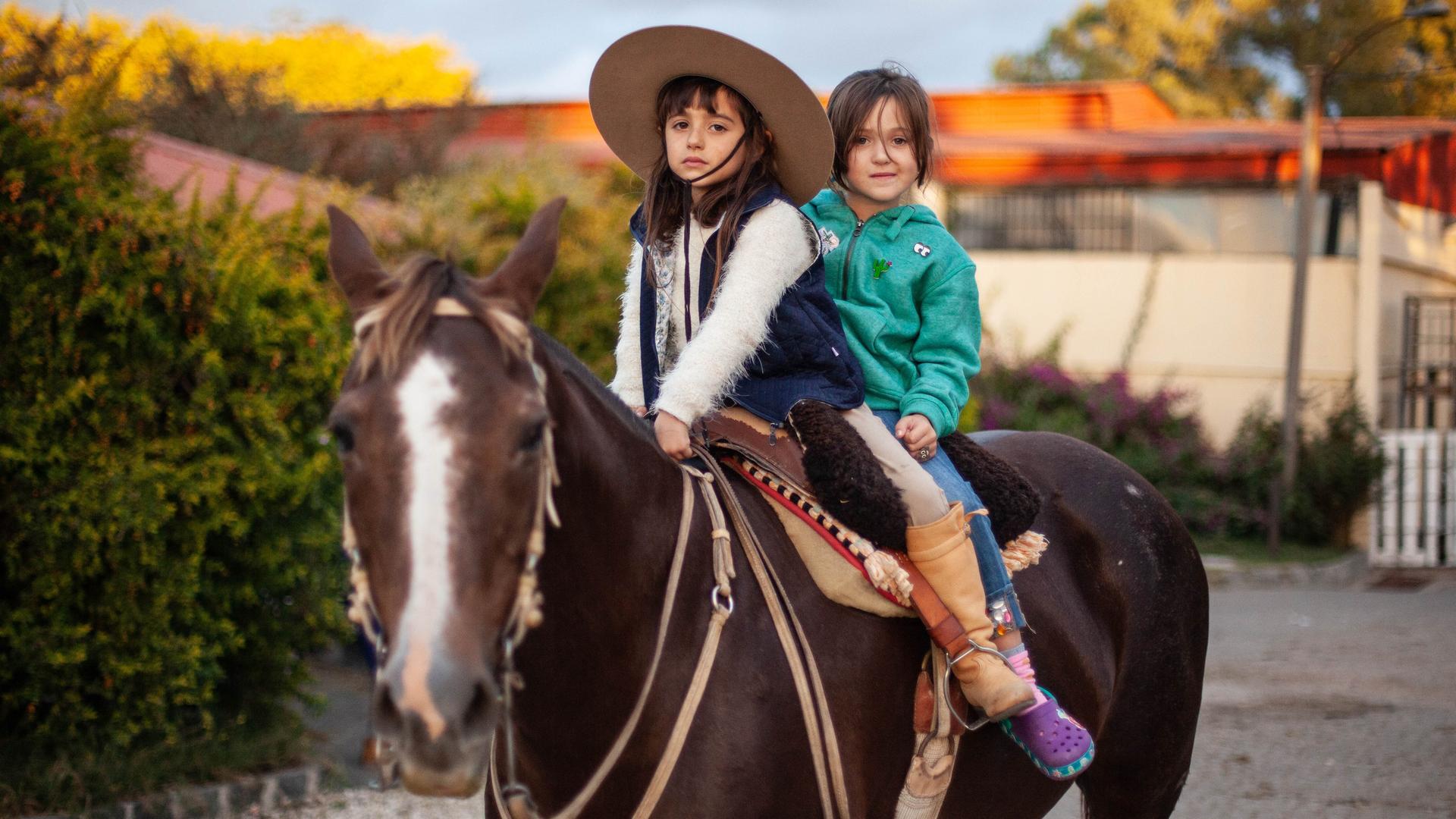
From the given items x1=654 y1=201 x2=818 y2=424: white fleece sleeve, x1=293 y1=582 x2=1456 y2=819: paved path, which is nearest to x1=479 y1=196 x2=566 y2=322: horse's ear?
x1=654 y1=201 x2=818 y2=424: white fleece sleeve

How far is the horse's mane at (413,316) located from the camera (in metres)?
1.69

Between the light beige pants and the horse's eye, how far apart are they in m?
1.21

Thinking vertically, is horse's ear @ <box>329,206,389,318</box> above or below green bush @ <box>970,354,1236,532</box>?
above

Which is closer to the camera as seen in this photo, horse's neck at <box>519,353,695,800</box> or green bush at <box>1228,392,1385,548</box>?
horse's neck at <box>519,353,695,800</box>

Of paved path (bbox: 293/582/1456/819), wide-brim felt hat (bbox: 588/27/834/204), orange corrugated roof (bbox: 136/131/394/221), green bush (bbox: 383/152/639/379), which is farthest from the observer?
green bush (bbox: 383/152/639/379)

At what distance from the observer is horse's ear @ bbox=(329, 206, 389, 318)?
1.89 m

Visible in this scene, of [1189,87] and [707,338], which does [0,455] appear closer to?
[707,338]

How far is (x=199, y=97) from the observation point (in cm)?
1487

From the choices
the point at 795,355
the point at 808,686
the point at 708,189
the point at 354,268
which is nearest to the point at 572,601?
the point at 808,686

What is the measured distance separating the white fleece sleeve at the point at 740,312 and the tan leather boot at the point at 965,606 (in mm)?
556

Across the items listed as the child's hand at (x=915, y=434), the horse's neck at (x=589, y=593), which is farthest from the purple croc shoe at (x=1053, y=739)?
the horse's neck at (x=589, y=593)

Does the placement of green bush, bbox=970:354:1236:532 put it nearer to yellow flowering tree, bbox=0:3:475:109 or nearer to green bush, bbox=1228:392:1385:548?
green bush, bbox=1228:392:1385:548

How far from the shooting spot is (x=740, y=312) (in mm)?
2387

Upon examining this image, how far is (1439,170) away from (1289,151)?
142 inches
